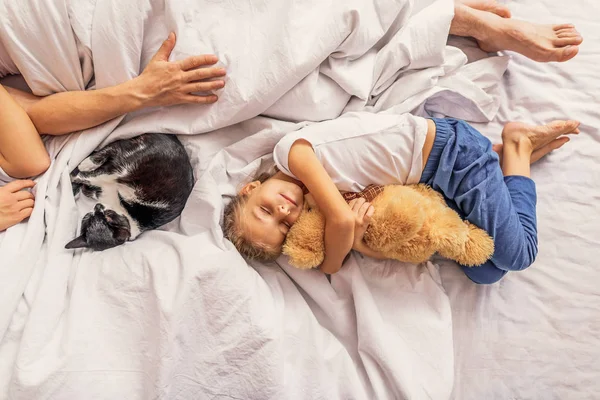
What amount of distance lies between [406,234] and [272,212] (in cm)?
32

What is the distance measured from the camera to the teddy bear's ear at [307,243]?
1097 millimetres

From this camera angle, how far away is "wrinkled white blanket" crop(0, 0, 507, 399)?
40.5 inches

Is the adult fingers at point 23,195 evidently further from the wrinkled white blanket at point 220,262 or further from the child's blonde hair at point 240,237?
the child's blonde hair at point 240,237

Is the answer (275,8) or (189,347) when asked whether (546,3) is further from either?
(189,347)

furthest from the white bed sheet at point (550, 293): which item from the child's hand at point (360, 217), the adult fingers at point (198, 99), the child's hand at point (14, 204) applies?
the child's hand at point (14, 204)

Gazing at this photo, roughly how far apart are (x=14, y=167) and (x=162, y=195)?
379mm

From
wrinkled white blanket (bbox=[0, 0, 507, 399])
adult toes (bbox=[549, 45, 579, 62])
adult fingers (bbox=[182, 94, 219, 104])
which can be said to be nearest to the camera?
wrinkled white blanket (bbox=[0, 0, 507, 399])

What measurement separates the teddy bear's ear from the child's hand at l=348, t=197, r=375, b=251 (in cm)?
8

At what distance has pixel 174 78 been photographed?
3.62 feet

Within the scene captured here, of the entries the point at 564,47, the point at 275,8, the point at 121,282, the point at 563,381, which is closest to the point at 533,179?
the point at 564,47

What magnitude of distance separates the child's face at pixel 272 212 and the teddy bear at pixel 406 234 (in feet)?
0.09

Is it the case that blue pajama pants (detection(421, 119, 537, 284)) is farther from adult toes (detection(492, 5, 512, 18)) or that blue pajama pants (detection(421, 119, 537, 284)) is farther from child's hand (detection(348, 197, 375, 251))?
adult toes (detection(492, 5, 512, 18))

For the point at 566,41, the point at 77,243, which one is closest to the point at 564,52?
the point at 566,41

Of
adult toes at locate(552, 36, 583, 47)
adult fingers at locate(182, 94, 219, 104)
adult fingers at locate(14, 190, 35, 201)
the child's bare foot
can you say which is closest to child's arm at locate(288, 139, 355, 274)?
adult fingers at locate(182, 94, 219, 104)
